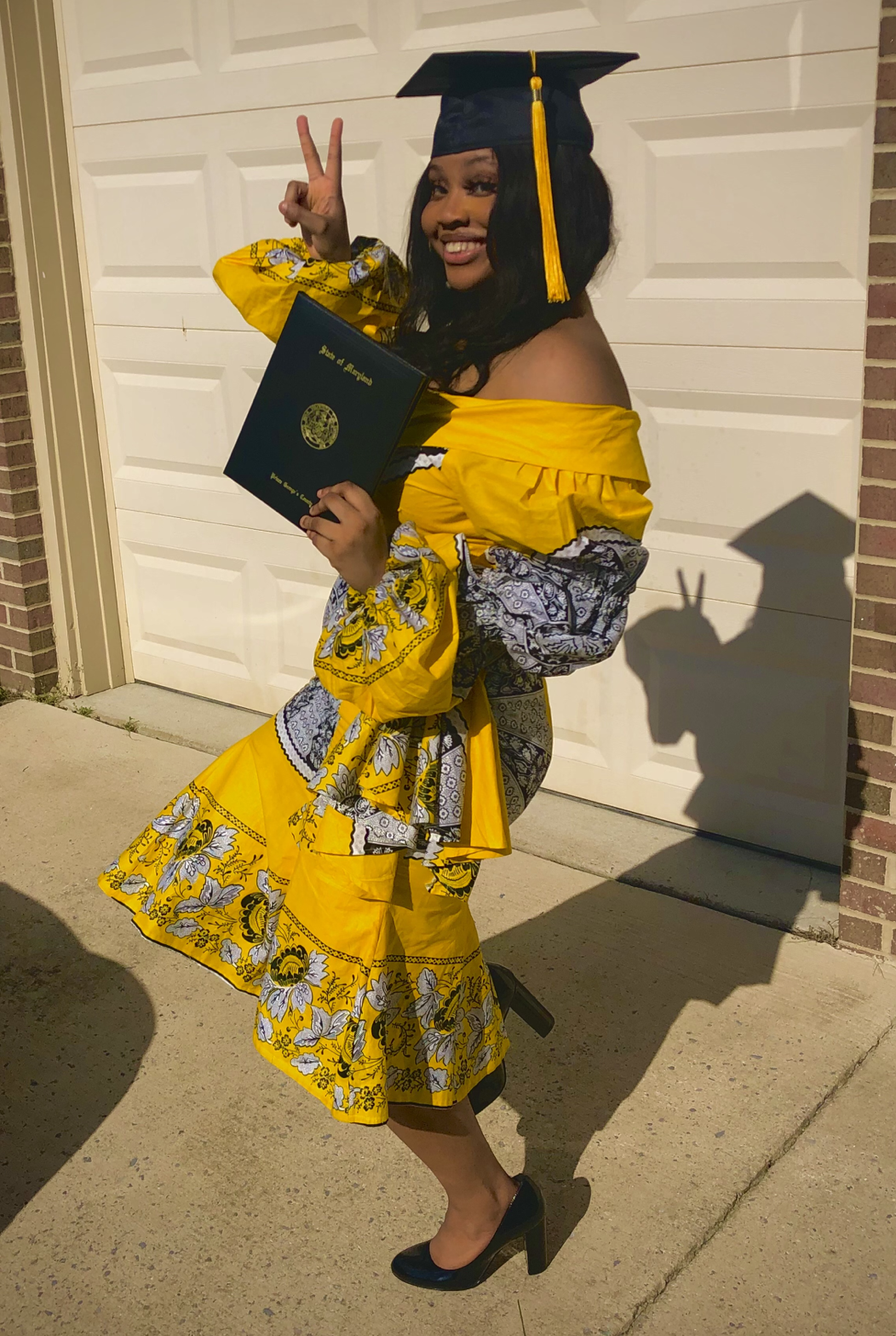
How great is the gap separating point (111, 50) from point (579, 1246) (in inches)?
162

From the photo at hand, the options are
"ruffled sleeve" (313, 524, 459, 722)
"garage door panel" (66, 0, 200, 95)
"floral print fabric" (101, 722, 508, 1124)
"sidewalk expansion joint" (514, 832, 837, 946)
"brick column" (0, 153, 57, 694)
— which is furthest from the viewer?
"brick column" (0, 153, 57, 694)

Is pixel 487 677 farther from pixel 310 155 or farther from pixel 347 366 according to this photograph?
pixel 310 155

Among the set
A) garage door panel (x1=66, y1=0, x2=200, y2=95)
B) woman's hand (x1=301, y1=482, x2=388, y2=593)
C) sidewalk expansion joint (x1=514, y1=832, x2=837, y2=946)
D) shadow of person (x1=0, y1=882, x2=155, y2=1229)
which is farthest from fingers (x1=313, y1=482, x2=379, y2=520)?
garage door panel (x1=66, y1=0, x2=200, y2=95)

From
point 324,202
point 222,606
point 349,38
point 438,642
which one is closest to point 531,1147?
point 438,642

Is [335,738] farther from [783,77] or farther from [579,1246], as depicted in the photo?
[783,77]

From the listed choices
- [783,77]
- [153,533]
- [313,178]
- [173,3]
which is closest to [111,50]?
[173,3]

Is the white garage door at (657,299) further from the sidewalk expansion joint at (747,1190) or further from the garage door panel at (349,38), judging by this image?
the sidewalk expansion joint at (747,1190)

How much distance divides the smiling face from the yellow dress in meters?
0.19

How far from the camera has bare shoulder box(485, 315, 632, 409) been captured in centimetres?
195

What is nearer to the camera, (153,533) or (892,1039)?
(892,1039)

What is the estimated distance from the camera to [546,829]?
4043 millimetres

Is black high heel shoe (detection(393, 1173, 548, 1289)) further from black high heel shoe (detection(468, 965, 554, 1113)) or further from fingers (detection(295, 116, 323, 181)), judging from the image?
fingers (detection(295, 116, 323, 181))

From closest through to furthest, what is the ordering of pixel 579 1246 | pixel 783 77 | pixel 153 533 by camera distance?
pixel 579 1246 → pixel 783 77 → pixel 153 533

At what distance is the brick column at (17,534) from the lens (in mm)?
4898
